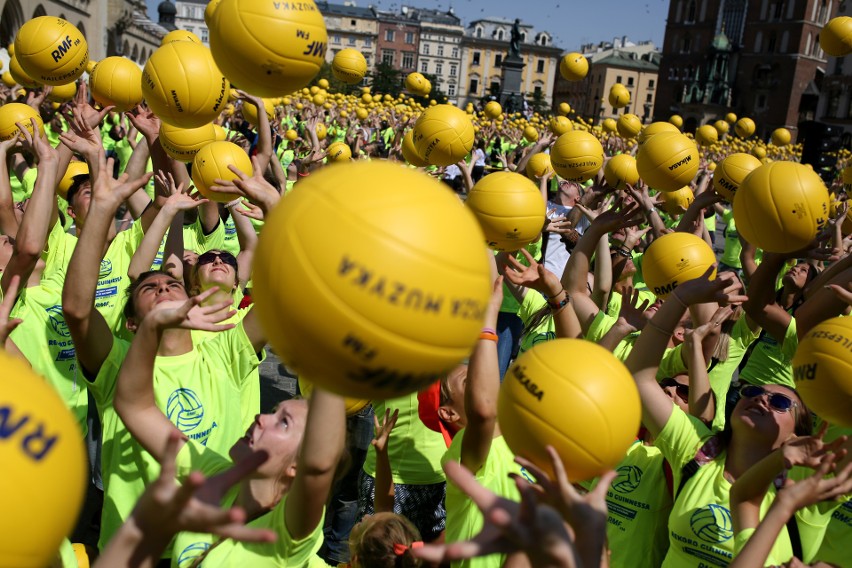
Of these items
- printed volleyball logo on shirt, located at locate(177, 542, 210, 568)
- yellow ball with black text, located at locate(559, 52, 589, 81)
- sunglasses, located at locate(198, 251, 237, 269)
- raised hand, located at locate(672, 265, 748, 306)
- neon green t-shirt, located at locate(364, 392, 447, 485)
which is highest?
yellow ball with black text, located at locate(559, 52, 589, 81)

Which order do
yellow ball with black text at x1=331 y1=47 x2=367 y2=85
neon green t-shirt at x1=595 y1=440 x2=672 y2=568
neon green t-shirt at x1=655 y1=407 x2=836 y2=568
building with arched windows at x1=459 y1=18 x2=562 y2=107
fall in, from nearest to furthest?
neon green t-shirt at x1=655 y1=407 x2=836 y2=568, neon green t-shirt at x1=595 y1=440 x2=672 y2=568, yellow ball with black text at x1=331 y1=47 x2=367 y2=85, building with arched windows at x1=459 y1=18 x2=562 y2=107

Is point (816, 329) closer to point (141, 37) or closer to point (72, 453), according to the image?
point (72, 453)

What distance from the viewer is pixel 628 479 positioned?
3316 millimetres

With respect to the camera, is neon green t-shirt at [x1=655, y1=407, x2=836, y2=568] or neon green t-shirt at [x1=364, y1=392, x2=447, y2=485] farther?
neon green t-shirt at [x1=364, y1=392, x2=447, y2=485]

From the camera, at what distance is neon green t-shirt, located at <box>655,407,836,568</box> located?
2.83m

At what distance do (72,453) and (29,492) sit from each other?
13cm

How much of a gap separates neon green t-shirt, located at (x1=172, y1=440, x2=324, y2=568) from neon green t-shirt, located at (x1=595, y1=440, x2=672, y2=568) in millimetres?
1411

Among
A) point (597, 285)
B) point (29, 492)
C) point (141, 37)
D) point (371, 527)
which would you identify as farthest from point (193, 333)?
point (141, 37)

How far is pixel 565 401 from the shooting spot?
6.98 feet

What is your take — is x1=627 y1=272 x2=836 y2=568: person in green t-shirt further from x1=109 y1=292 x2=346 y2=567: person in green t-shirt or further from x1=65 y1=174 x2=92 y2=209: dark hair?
x1=65 y1=174 x2=92 y2=209: dark hair

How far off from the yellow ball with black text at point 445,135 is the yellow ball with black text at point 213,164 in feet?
5.36

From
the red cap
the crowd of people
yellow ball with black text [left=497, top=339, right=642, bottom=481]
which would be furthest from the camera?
the red cap

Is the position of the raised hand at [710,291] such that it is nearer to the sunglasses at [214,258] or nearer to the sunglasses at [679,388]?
the sunglasses at [679,388]

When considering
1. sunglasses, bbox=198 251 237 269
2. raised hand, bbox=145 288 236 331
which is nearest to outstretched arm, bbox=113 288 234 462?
raised hand, bbox=145 288 236 331
